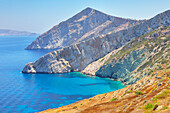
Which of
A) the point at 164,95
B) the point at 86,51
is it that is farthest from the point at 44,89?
the point at 164,95

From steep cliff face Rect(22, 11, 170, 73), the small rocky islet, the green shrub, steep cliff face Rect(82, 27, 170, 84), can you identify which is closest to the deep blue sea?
steep cliff face Rect(82, 27, 170, 84)

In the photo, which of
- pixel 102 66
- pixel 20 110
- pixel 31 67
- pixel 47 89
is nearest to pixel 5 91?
pixel 47 89

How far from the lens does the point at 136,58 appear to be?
126m

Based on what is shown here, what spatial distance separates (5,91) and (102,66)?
A: 68607 mm

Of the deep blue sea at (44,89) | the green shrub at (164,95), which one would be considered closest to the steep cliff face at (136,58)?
the deep blue sea at (44,89)

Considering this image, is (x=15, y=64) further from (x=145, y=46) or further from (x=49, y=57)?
(x=145, y=46)

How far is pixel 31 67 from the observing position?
502ft

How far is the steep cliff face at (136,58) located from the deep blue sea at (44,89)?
8.03m

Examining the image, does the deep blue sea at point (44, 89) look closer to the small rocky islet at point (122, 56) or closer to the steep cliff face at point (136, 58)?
the steep cliff face at point (136, 58)

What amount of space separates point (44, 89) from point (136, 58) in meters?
64.3

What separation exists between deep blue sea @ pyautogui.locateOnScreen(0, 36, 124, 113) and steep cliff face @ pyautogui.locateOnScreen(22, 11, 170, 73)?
9.92 m

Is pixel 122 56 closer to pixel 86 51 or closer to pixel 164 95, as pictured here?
pixel 86 51

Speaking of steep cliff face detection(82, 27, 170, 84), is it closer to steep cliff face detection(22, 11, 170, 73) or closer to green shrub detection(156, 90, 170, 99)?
steep cliff face detection(22, 11, 170, 73)

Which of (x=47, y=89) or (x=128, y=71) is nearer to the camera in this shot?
(x=47, y=89)
